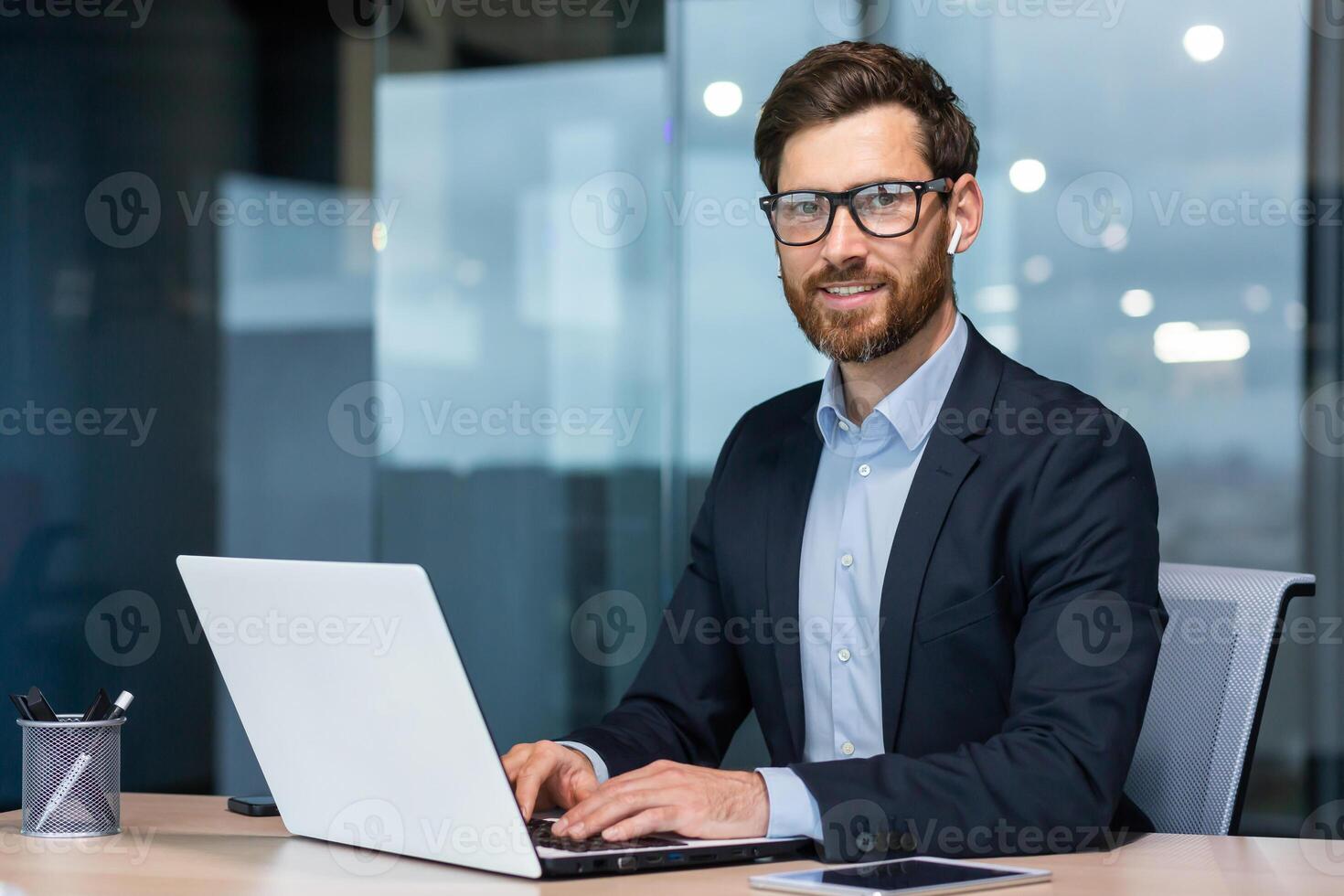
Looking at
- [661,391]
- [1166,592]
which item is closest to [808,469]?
[1166,592]

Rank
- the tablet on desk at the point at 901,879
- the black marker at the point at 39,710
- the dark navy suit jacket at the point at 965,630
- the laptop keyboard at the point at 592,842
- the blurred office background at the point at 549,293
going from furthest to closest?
1. the blurred office background at the point at 549,293
2. the black marker at the point at 39,710
3. the dark navy suit jacket at the point at 965,630
4. the laptop keyboard at the point at 592,842
5. the tablet on desk at the point at 901,879

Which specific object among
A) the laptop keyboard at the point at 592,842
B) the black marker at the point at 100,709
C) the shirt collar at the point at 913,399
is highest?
the shirt collar at the point at 913,399

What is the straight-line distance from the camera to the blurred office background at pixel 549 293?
134 inches

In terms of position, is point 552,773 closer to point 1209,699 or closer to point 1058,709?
point 1058,709

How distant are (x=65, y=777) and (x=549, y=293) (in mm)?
2507

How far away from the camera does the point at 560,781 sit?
166 centimetres

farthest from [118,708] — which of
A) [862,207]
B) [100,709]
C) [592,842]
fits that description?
[862,207]

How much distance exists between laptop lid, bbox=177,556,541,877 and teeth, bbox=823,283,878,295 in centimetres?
85

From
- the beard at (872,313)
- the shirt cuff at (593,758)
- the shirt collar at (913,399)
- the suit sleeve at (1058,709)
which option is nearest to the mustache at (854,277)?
the beard at (872,313)

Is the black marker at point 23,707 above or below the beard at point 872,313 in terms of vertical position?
below

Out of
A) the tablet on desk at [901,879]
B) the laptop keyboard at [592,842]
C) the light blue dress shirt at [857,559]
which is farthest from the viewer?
the light blue dress shirt at [857,559]

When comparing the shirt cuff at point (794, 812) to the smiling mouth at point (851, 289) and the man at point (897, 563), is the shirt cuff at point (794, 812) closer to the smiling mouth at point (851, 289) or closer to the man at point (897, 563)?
the man at point (897, 563)

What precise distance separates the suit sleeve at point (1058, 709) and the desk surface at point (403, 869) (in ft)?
0.19

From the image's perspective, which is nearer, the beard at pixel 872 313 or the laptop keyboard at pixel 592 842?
the laptop keyboard at pixel 592 842
